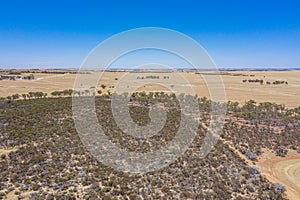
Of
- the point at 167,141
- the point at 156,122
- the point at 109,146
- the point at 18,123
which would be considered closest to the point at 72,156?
the point at 109,146

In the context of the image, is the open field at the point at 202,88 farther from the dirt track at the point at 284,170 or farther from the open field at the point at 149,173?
the dirt track at the point at 284,170

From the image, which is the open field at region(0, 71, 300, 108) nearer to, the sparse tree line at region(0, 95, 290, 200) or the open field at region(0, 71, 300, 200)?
the open field at region(0, 71, 300, 200)

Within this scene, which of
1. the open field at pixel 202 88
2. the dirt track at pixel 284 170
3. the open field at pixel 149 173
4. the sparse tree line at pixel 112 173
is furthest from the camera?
the open field at pixel 202 88

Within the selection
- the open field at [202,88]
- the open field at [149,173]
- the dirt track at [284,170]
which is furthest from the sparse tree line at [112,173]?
the open field at [202,88]

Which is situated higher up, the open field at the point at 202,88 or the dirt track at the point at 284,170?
the open field at the point at 202,88

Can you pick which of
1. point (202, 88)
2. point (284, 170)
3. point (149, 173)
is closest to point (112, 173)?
point (149, 173)

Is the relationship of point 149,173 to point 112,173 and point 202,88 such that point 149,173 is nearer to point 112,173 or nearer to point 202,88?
point 112,173

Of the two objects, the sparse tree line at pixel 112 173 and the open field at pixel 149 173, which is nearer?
the sparse tree line at pixel 112 173

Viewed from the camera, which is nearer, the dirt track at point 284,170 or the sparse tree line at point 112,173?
the sparse tree line at point 112,173

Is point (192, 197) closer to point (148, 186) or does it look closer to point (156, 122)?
point (148, 186)

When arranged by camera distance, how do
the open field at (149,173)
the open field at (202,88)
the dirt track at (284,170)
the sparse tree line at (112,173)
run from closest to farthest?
the sparse tree line at (112,173) < the open field at (149,173) < the dirt track at (284,170) < the open field at (202,88)

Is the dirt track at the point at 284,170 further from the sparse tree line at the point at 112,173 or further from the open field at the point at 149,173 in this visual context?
the sparse tree line at the point at 112,173

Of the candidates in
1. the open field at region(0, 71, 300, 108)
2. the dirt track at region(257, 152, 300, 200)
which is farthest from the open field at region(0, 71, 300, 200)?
the open field at region(0, 71, 300, 108)
